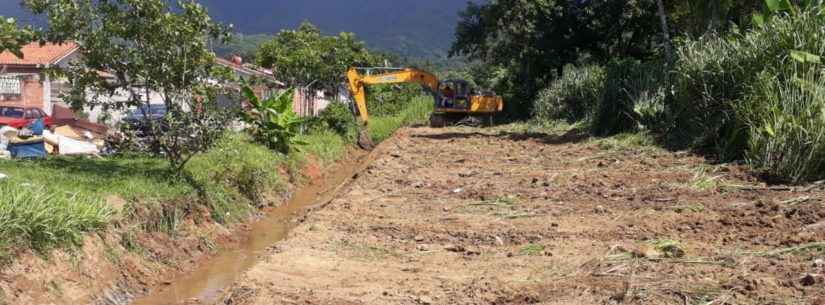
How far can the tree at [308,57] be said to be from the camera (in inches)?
1058

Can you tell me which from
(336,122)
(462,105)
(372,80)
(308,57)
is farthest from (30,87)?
(462,105)

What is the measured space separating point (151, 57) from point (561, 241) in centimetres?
641

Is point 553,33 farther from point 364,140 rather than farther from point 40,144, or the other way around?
point 40,144

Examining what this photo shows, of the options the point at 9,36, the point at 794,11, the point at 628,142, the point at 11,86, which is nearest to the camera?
the point at 9,36

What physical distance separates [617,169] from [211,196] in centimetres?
685

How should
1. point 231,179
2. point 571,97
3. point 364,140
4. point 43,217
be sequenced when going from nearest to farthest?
point 43,217 → point 231,179 → point 364,140 → point 571,97

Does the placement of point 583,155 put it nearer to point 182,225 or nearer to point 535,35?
point 182,225

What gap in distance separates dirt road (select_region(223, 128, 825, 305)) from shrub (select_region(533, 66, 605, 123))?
11.0 metres

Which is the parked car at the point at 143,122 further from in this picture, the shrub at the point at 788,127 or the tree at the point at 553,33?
the tree at the point at 553,33

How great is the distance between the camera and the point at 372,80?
1015 inches

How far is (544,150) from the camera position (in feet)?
64.8

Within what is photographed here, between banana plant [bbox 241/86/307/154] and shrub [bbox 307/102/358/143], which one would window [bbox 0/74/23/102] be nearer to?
shrub [bbox 307/102/358/143]

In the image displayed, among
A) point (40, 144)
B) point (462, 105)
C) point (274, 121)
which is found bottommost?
point (40, 144)

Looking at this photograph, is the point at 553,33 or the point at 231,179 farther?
the point at 553,33
